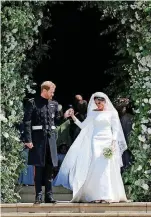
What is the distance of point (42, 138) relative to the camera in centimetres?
1022

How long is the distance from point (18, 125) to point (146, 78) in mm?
2234

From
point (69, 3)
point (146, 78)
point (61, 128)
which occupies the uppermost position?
point (69, 3)

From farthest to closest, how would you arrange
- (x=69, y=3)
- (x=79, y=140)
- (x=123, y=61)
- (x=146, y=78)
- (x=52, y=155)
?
(x=69, y=3), (x=123, y=61), (x=146, y=78), (x=79, y=140), (x=52, y=155)

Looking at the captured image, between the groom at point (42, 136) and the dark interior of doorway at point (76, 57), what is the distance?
4.57m

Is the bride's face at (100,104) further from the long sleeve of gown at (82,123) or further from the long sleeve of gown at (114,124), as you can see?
the long sleeve of gown at (82,123)

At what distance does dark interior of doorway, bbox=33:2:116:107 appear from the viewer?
49.2ft

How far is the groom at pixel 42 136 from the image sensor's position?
33.2 feet

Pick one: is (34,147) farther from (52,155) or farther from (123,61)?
(123,61)

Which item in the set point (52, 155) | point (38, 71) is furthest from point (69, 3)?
point (52, 155)

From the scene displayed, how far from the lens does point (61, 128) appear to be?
474 inches

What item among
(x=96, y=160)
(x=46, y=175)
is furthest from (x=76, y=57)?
(x=46, y=175)

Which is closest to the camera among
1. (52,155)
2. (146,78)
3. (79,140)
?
(52,155)

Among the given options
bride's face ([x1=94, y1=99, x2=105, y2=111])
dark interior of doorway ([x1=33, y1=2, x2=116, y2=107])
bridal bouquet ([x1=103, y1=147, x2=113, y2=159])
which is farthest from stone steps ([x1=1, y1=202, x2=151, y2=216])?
dark interior of doorway ([x1=33, y1=2, x2=116, y2=107])

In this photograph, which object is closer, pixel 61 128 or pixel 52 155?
pixel 52 155
